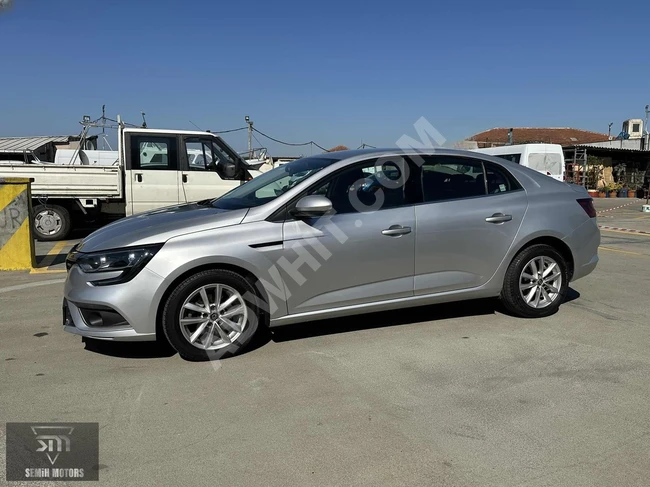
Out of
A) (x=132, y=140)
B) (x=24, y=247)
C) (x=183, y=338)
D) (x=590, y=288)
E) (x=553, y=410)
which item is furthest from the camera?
(x=132, y=140)

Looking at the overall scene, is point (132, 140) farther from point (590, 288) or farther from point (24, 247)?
point (590, 288)

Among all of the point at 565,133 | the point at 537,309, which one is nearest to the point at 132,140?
the point at 537,309

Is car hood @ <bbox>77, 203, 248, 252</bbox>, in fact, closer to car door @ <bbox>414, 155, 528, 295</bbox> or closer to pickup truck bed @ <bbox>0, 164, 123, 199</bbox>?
car door @ <bbox>414, 155, 528, 295</bbox>

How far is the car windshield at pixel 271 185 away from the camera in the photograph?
4.52 m

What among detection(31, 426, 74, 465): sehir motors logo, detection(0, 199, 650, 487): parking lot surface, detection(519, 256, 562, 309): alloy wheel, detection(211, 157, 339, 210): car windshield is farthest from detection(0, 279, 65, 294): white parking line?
detection(519, 256, 562, 309): alloy wheel

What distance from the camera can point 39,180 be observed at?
1055cm

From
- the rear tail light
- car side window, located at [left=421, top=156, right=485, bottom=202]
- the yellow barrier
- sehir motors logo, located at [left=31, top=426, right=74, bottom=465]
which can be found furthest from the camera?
the yellow barrier

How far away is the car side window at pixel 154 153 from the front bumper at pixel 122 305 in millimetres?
6754

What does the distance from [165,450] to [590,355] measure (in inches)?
126

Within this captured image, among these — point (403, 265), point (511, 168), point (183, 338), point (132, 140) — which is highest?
point (132, 140)

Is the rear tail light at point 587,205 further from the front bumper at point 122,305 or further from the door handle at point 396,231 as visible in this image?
the front bumper at point 122,305

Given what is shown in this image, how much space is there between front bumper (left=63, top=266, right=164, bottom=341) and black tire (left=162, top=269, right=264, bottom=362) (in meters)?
0.11

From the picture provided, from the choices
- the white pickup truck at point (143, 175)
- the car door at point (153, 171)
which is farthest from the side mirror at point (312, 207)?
the car door at point (153, 171)

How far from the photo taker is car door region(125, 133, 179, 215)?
10375 millimetres
